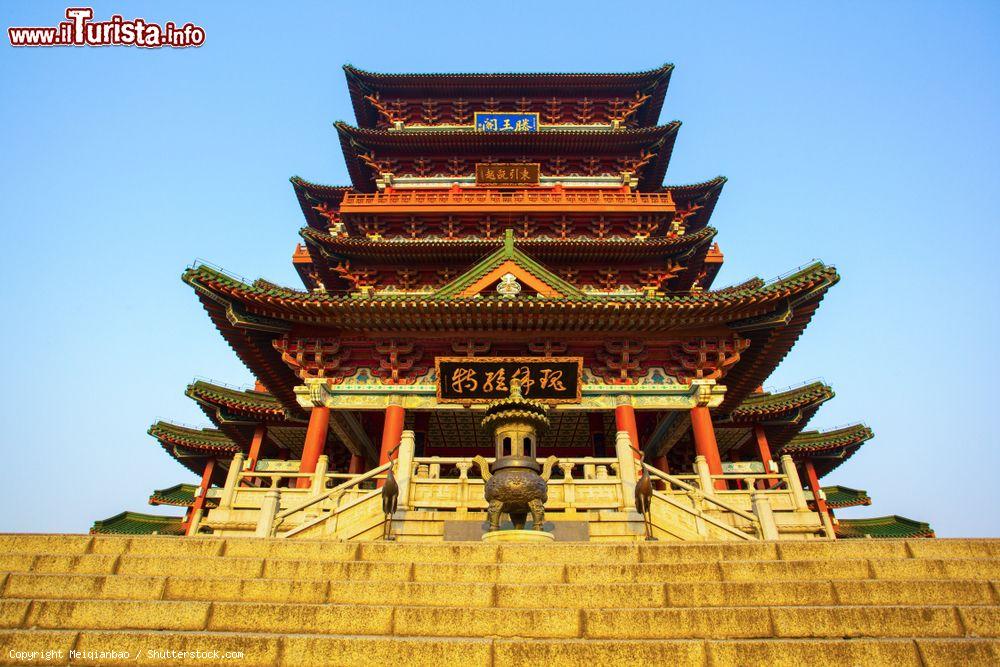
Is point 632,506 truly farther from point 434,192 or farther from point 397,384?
point 434,192

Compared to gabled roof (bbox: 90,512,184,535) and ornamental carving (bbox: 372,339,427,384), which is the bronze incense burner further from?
gabled roof (bbox: 90,512,184,535)

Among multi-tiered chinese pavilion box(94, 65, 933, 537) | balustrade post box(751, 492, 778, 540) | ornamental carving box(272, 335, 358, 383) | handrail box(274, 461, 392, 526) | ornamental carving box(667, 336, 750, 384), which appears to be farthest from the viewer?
ornamental carving box(272, 335, 358, 383)

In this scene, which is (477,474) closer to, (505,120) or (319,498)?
(319,498)

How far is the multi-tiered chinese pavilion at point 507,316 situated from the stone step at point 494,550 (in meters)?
3.78

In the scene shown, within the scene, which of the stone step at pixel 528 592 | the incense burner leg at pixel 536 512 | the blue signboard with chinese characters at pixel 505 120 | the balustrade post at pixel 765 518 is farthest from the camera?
the blue signboard with chinese characters at pixel 505 120

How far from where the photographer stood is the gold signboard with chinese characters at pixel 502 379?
1388cm

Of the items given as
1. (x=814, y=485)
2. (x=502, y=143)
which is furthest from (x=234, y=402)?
(x=814, y=485)

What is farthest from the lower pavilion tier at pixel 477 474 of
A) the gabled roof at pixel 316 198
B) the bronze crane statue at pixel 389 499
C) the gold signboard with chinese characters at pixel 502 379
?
the gabled roof at pixel 316 198

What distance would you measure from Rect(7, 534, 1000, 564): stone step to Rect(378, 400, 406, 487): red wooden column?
670 centimetres

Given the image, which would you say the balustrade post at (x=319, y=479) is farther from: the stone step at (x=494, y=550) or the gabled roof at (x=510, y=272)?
the gabled roof at (x=510, y=272)

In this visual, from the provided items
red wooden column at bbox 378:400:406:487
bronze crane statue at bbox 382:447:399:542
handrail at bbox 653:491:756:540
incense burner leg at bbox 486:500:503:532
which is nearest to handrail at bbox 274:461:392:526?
bronze crane statue at bbox 382:447:399:542

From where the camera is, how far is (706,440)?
13414 mm

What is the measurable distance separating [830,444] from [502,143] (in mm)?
19140

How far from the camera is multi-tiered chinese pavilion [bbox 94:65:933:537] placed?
13.4 m
